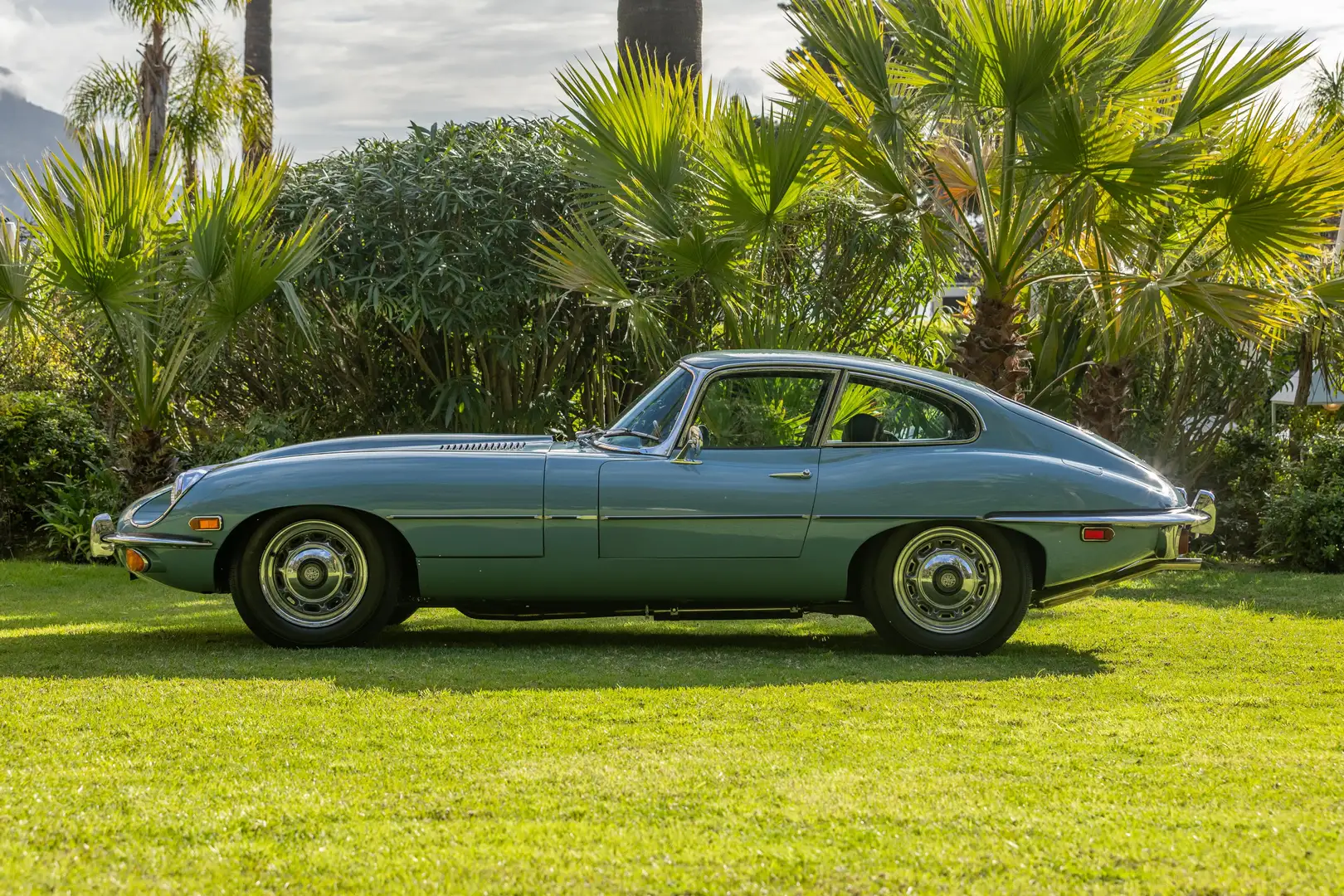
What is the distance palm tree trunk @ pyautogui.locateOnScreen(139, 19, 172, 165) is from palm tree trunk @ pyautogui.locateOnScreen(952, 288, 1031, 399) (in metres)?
16.3

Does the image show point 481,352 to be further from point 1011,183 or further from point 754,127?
point 1011,183

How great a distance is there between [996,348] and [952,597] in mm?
3577

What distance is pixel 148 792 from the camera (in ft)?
13.3

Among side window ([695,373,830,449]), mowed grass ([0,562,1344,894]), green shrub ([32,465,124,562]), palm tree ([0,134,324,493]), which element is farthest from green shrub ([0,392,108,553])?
side window ([695,373,830,449])

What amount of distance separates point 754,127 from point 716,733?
5.65m

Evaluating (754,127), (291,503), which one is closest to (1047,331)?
(754,127)

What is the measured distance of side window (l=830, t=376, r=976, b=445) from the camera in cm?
700

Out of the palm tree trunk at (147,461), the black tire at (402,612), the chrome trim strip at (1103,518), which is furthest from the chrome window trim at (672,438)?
the palm tree trunk at (147,461)

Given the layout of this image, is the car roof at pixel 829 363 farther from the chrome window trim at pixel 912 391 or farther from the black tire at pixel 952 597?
the black tire at pixel 952 597

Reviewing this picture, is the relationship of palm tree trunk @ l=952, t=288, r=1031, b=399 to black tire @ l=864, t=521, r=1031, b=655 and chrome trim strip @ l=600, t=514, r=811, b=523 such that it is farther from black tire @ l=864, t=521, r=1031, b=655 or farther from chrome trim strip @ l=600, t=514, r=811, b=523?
chrome trim strip @ l=600, t=514, r=811, b=523

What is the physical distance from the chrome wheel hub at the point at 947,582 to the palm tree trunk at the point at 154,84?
61.4 ft

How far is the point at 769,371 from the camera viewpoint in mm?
7082

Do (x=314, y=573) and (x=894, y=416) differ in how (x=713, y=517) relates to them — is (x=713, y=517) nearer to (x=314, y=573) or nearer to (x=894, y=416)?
(x=894, y=416)

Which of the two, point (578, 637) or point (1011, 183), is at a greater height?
A: point (1011, 183)
